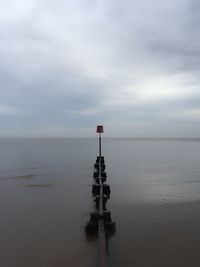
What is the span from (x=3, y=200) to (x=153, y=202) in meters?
6.81

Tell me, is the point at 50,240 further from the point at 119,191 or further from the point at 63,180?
the point at 63,180

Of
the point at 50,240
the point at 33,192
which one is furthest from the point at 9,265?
the point at 33,192

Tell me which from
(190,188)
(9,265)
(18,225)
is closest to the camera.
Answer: (9,265)

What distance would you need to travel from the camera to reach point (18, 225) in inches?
412

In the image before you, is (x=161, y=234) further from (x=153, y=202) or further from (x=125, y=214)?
(x=153, y=202)

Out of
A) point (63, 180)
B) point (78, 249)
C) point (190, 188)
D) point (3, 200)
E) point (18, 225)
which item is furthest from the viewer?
point (63, 180)

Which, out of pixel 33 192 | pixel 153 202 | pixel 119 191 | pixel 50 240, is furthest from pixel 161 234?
pixel 33 192

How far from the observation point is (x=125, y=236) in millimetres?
9352

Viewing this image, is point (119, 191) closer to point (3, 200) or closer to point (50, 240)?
point (3, 200)

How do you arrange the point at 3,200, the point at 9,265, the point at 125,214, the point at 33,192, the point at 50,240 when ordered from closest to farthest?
the point at 9,265 < the point at 50,240 < the point at 125,214 < the point at 3,200 < the point at 33,192

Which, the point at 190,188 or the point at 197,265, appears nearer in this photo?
the point at 197,265

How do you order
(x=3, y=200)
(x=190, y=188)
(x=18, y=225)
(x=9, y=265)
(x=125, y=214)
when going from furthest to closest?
1. (x=190, y=188)
2. (x=3, y=200)
3. (x=125, y=214)
4. (x=18, y=225)
5. (x=9, y=265)

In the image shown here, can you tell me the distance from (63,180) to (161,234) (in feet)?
40.9

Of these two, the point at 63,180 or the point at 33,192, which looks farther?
the point at 63,180
